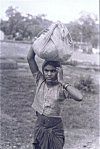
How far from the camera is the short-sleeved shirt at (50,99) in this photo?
3.01 metres

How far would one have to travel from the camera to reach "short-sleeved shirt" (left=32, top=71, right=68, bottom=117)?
3014mm

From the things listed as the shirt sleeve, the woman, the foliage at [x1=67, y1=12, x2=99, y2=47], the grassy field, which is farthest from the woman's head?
the foliage at [x1=67, y1=12, x2=99, y2=47]

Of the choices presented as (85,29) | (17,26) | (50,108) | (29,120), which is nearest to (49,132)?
(50,108)

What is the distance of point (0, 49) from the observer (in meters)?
23.6

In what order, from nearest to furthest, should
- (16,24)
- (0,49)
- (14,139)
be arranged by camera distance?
(14,139) → (0,49) → (16,24)

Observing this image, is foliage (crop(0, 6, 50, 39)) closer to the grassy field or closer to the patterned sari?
the grassy field

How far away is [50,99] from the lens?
3.03 metres

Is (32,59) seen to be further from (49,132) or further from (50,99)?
(49,132)

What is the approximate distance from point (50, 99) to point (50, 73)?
9.6 inches

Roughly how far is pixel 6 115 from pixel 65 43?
15.7 feet

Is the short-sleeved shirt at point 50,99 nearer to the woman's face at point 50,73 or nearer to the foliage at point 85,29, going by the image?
the woman's face at point 50,73

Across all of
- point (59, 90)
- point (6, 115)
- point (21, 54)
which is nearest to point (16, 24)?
point (21, 54)

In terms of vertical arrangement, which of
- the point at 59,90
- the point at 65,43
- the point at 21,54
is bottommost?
the point at 21,54

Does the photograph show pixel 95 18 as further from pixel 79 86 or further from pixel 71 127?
pixel 71 127
